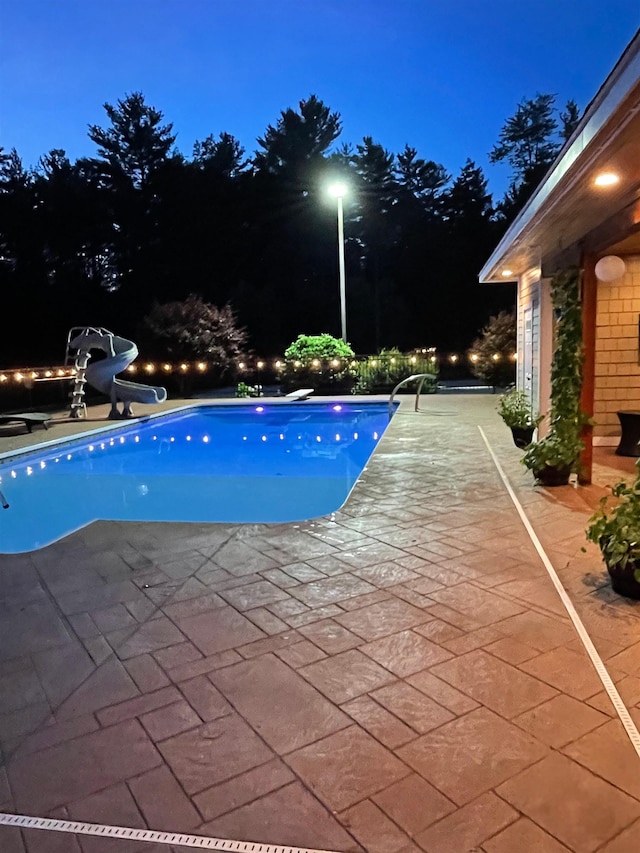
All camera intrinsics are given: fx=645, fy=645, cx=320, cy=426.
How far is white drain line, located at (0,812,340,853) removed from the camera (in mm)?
1709

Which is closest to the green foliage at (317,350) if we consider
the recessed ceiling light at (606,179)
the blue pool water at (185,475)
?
the blue pool water at (185,475)

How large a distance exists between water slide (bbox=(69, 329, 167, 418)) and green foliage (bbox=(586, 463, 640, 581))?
395 inches

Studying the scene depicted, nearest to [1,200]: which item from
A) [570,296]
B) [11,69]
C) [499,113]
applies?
[11,69]

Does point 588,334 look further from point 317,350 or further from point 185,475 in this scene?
point 317,350

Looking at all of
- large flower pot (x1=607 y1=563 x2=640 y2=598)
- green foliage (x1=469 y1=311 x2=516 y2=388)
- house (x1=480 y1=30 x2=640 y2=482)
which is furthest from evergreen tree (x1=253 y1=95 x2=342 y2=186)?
large flower pot (x1=607 y1=563 x2=640 y2=598)

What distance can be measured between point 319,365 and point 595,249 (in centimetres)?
1159

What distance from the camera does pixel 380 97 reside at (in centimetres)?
5012

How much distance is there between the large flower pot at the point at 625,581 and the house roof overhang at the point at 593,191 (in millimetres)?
2000

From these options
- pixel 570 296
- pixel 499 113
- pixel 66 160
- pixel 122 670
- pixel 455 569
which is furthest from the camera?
pixel 499 113

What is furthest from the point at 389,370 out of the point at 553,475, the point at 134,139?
the point at 134,139

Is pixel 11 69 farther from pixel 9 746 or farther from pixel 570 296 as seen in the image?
pixel 9 746

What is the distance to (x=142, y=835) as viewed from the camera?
1.77 m

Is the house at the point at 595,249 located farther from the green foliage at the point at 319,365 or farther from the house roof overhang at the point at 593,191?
the green foliage at the point at 319,365

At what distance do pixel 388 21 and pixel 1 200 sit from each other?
83.0ft
